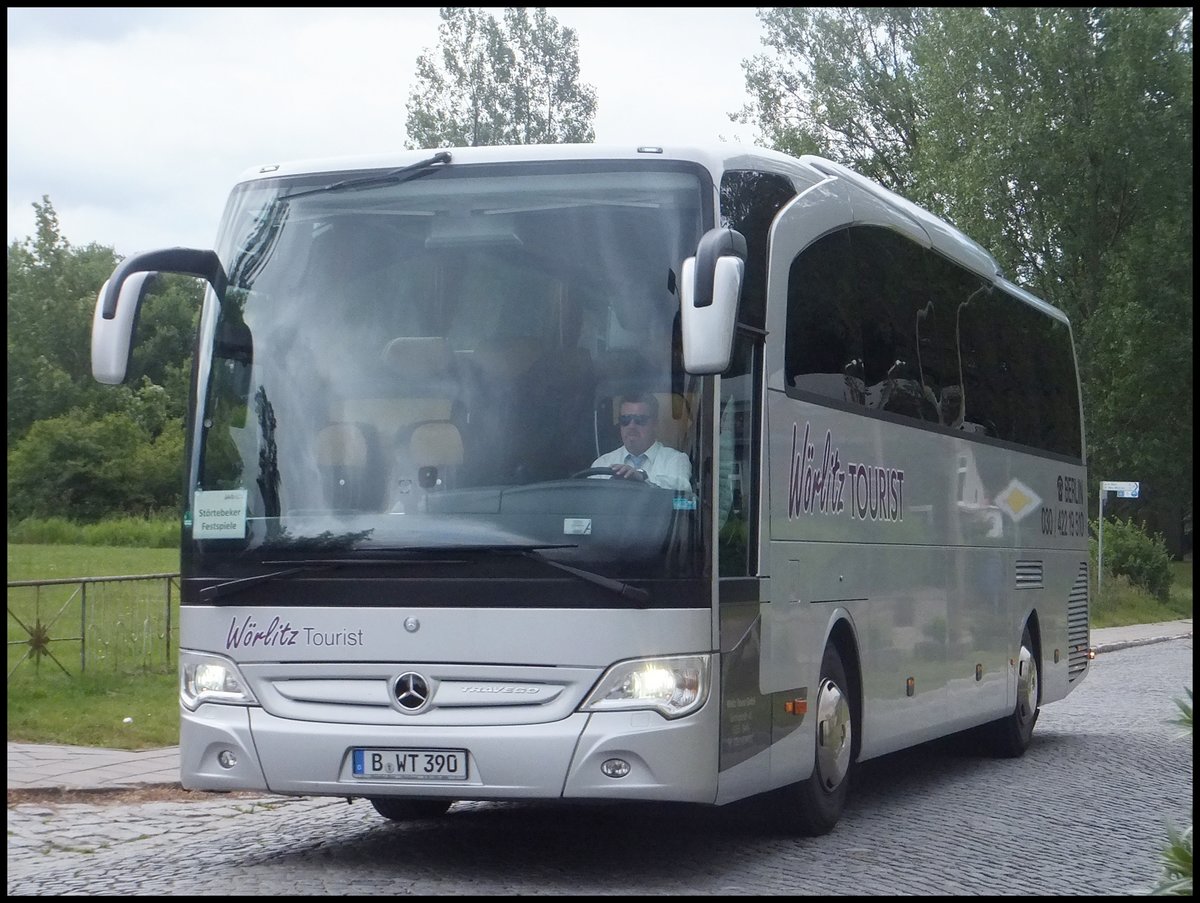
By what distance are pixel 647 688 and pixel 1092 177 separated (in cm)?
4263

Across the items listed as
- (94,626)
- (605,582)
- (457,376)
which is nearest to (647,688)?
(605,582)

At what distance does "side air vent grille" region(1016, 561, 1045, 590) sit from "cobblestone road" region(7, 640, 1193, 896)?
78.7 inches

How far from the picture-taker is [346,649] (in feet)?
26.9

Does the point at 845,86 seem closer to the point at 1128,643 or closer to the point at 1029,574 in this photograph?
the point at 1128,643

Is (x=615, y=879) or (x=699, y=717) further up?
(x=699, y=717)

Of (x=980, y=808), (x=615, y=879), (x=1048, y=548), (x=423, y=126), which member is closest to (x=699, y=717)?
(x=615, y=879)

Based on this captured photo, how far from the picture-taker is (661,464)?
8.11 metres

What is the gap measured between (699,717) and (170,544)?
4502 centimetres

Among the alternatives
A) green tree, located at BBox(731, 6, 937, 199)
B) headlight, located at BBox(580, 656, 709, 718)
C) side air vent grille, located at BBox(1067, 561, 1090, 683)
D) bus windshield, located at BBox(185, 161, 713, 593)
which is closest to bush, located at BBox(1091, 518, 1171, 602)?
green tree, located at BBox(731, 6, 937, 199)

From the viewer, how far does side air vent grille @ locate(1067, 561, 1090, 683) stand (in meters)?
16.7

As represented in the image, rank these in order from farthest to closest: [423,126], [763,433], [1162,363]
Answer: [423,126]
[1162,363]
[763,433]

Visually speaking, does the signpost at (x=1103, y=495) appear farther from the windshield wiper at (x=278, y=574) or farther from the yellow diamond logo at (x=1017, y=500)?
the windshield wiper at (x=278, y=574)

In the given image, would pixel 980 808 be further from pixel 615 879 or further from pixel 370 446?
pixel 370 446

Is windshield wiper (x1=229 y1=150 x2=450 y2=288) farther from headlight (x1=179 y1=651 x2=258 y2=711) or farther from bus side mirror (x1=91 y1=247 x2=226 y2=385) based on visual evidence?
headlight (x1=179 y1=651 x2=258 y2=711)
